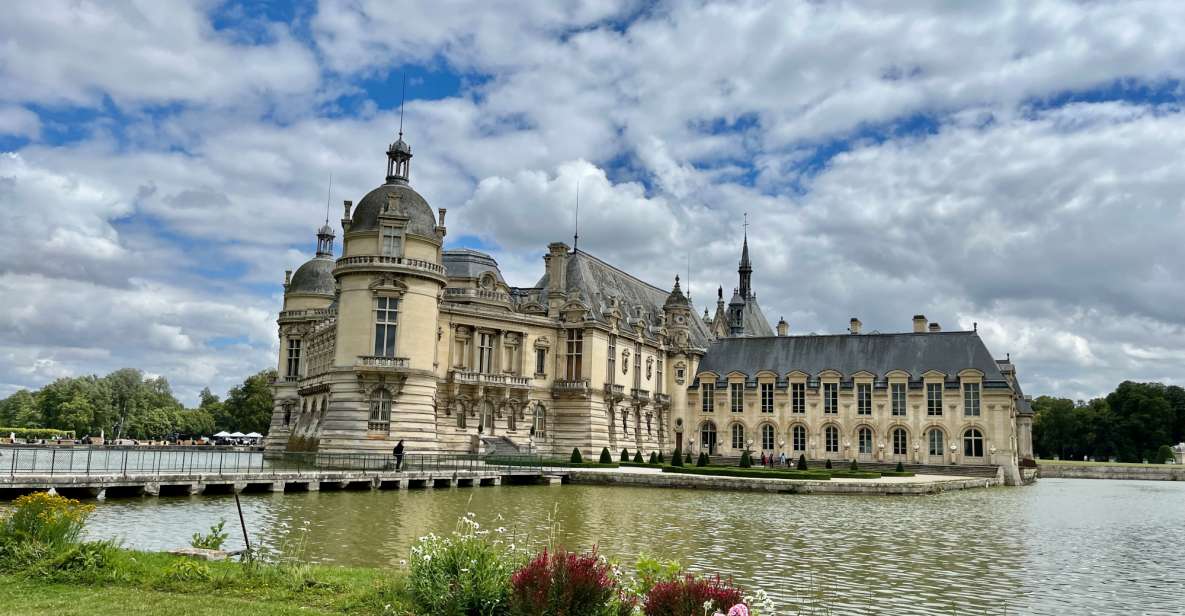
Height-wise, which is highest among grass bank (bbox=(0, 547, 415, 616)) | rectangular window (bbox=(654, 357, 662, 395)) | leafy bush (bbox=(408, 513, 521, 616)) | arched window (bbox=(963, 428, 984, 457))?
rectangular window (bbox=(654, 357, 662, 395))

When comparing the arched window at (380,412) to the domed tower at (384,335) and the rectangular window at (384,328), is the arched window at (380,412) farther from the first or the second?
the rectangular window at (384,328)

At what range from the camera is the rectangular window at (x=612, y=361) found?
60281mm

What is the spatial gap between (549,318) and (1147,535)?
36.8 m

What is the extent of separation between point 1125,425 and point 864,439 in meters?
50.3

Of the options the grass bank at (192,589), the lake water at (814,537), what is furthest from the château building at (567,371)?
the grass bank at (192,589)

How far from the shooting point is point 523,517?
1073 inches

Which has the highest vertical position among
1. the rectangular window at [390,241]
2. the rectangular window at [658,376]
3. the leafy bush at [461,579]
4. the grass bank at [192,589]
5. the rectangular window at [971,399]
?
the rectangular window at [390,241]

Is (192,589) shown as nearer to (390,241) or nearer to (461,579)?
(461,579)

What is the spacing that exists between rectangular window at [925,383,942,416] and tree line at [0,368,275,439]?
64939mm

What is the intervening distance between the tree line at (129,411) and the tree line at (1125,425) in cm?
8281

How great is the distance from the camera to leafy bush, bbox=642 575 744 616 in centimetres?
911

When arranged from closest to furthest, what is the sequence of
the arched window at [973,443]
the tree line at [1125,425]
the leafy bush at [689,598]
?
the leafy bush at [689,598]
the arched window at [973,443]
the tree line at [1125,425]

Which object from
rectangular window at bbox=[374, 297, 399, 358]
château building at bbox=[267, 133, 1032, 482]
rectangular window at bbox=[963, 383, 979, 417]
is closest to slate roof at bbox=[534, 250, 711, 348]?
château building at bbox=[267, 133, 1032, 482]

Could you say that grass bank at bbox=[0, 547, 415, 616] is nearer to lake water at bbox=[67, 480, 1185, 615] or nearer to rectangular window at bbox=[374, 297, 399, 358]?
lake water at bbox=[67, 480, 1185, 615]
